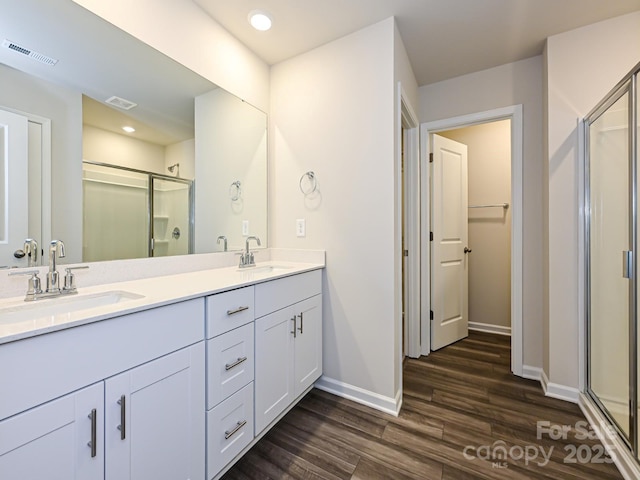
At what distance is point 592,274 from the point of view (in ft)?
5.73

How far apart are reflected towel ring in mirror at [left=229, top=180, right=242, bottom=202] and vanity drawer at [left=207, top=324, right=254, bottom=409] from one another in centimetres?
101

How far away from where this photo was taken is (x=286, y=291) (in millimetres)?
1595

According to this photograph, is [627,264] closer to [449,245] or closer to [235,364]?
[449,245]

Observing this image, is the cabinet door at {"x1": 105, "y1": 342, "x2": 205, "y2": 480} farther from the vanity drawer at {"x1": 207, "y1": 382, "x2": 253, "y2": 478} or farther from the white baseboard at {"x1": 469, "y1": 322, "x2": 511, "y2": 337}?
the white baseboard at {"x1": 469, "y1": 322, "x2": 511, "y2": 337}

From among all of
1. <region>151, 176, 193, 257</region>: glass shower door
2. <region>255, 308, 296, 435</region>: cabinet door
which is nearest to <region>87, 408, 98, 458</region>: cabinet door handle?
<region>255, 308, 296, 435</region>: cabinet door


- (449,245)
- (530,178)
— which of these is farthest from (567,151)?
(449,245)

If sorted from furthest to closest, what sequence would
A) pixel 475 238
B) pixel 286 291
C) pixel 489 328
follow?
pixel 475 238
pixel 489 328
pixel 286 291

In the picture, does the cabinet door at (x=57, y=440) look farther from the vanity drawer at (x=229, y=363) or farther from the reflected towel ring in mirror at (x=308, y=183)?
the reflected towel ring in mirror at (x=308, y=183)

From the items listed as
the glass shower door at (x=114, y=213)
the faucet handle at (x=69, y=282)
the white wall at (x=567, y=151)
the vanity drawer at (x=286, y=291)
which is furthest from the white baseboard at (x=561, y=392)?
the faucet handle at (x=69, y=282)

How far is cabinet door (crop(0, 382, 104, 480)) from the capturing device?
669mm

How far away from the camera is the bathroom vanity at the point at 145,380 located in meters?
0.70

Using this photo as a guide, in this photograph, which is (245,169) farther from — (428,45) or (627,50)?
(627,50)

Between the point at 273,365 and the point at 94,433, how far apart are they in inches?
31.5

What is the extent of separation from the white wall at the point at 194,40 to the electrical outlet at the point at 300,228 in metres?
0.95
